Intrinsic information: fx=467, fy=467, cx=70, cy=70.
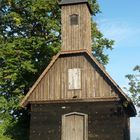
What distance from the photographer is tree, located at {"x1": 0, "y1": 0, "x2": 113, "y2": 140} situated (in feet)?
126

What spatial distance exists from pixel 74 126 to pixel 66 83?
2991mm

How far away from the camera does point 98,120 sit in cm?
3117

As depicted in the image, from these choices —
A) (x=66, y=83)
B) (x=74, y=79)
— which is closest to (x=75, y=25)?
(x=74, y=79)

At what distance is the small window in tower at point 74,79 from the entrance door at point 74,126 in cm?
184

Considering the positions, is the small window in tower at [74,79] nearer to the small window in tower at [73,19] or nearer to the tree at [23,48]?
the small window in tower at [73,19]

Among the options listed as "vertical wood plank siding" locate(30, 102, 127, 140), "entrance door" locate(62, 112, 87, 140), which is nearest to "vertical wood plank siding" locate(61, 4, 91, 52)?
"vertical wood plank siding" locate(30, 102, 127, 140)

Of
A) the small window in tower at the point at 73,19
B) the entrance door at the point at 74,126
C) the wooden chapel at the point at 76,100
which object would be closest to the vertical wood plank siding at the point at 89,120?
the wooden chapel at the point at 76,100

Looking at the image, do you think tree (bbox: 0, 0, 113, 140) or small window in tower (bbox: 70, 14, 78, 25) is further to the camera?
tree (bbox: 0, 0, 113, 140)

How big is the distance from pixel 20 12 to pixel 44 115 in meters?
13.6

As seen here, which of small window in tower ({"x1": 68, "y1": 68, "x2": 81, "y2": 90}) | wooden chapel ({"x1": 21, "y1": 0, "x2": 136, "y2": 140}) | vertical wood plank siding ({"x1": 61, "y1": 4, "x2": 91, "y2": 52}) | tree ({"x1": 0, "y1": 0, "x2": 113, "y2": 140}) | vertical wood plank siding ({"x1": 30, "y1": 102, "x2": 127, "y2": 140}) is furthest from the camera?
tree ({"x1": 0, "y1": 0, "x2": 113, "y2": 140})

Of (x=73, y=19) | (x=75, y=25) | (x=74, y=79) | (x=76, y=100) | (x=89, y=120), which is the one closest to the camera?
(x=89, y=120)

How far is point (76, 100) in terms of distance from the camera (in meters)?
31.8

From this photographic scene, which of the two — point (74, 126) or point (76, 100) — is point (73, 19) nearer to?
point (76, 100)

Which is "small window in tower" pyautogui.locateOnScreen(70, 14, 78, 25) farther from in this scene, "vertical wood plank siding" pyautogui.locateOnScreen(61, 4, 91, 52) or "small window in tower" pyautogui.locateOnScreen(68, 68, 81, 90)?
"small window in tower" pyautogui.locateOnScreen(68, 68, 81, 90)
